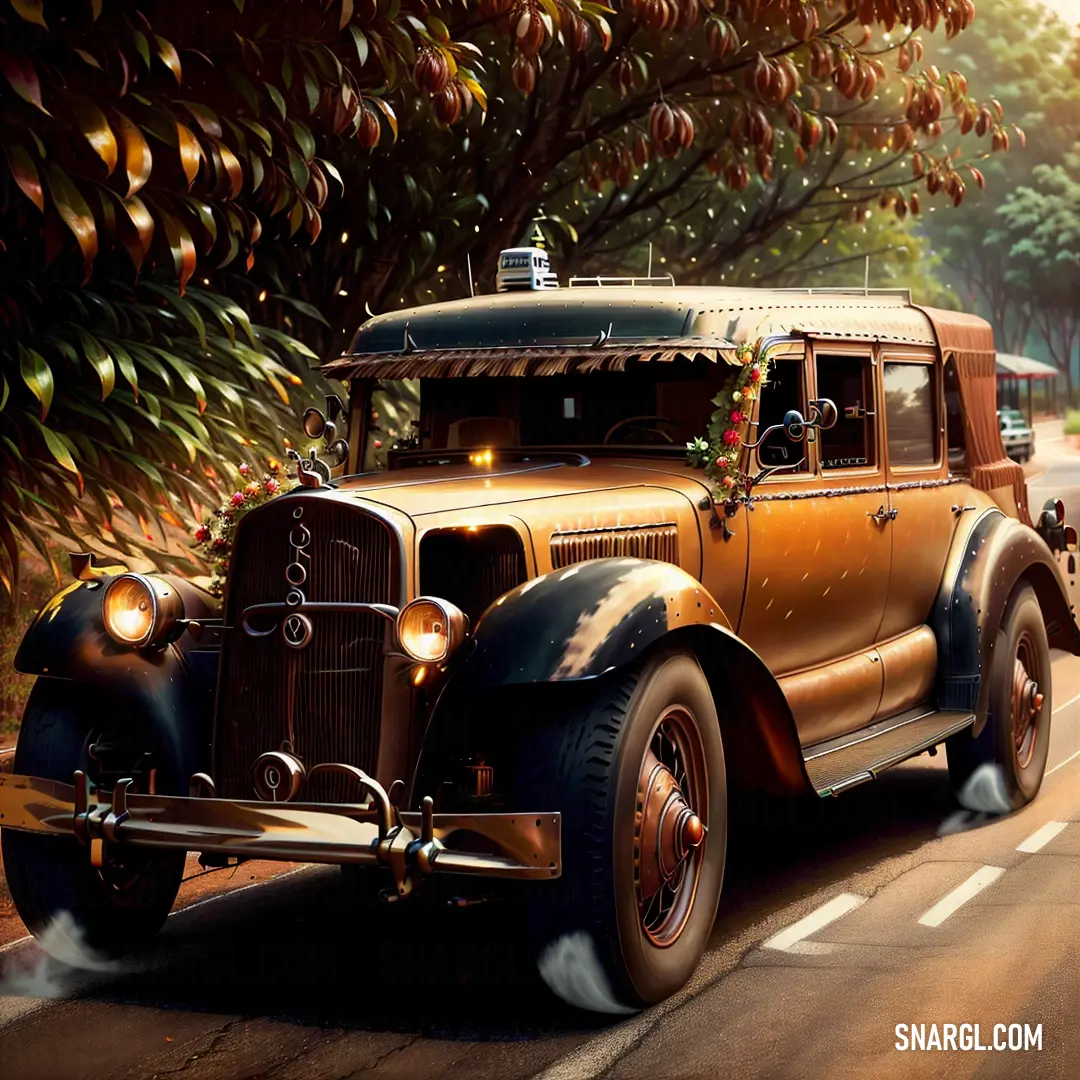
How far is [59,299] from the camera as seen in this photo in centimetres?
1041

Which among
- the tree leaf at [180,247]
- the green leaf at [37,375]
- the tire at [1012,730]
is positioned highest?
the tree leaf at [180,247]

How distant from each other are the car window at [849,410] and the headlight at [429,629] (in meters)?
2.62

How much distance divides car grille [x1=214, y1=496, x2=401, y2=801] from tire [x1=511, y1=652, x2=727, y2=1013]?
492 mm

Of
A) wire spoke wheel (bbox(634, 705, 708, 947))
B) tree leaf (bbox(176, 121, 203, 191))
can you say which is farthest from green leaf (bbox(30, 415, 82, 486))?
wire spoke wheel (bbox(634, 705, 708, 947))

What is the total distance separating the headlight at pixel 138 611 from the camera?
5598 mm

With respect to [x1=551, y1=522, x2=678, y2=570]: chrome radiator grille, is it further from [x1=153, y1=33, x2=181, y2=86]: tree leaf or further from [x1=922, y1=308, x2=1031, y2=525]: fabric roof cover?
[x1=153, y1=33, x2=181, y2=86]: tree leaf

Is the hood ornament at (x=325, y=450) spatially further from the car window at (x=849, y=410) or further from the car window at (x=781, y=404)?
the car window at (x=849, y=410)

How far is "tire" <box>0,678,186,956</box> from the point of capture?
5660 millimetres

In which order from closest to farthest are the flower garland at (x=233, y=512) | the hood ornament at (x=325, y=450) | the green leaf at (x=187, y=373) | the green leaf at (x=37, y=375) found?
the hood ornament at (x=325, y=450)
the flower garland at (x=233, y=512)
the green leaf at (x=37, y=375)
the green leaf at (x=187, y=373)

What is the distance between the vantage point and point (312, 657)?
5.34m

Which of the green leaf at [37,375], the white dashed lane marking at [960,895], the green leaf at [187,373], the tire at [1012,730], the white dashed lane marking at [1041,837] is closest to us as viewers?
the white dashed lane marking at [960,895]

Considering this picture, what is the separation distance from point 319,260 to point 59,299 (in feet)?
11.2

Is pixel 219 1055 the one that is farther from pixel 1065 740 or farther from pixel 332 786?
pixel 1065 740

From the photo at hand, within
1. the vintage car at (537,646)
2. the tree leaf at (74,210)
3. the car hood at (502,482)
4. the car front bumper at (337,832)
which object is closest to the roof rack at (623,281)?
the vintage car at (537,646)
